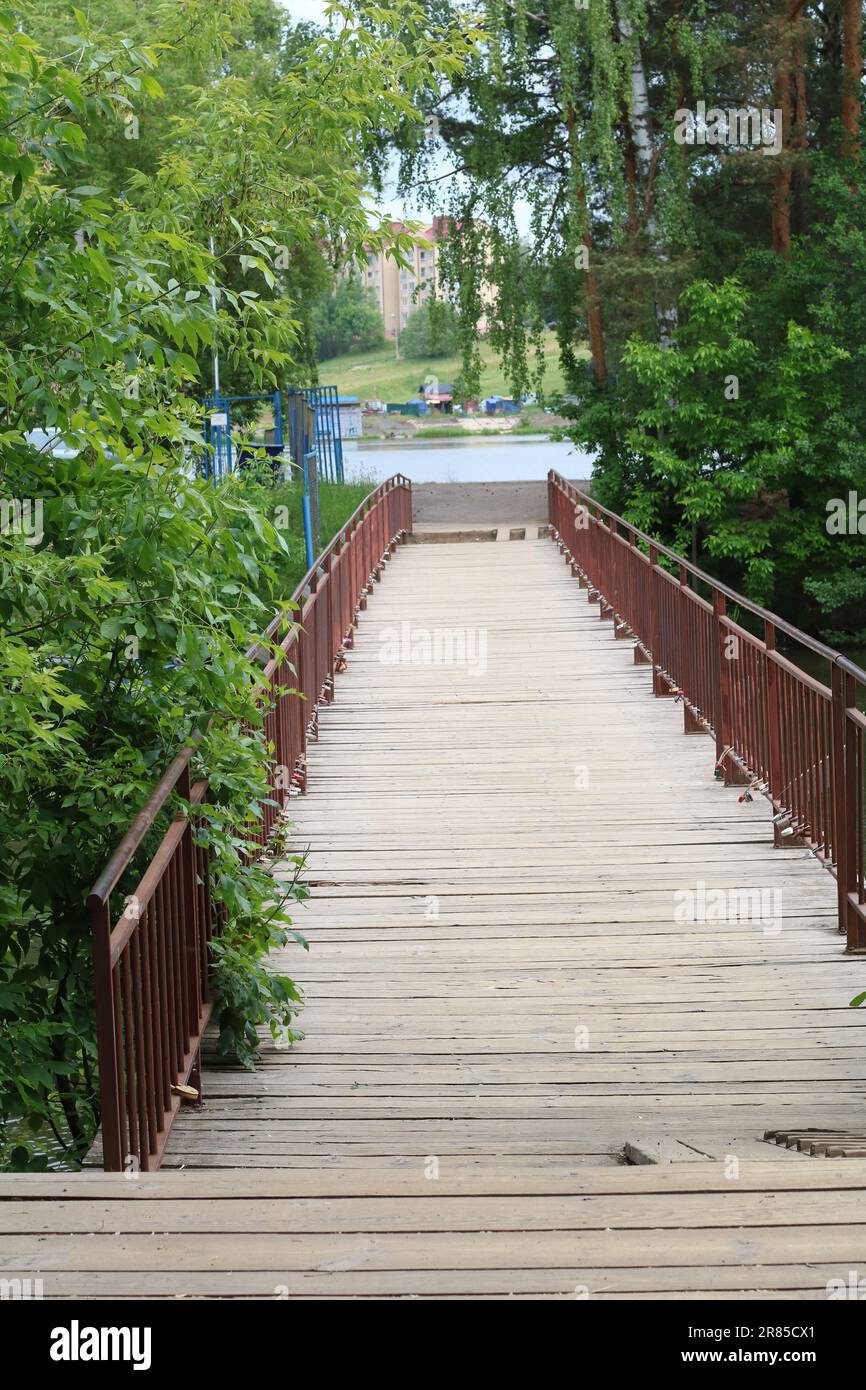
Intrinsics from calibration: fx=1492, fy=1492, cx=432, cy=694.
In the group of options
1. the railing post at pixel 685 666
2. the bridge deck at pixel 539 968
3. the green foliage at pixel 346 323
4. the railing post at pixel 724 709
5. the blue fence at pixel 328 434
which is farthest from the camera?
the green foliage at pixel 346 323

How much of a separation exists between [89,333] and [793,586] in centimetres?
2678

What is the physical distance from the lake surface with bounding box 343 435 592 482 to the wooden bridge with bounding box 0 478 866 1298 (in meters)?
23.0

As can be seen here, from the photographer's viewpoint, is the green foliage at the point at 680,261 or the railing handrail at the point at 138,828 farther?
the green foliage at the point at 680,261

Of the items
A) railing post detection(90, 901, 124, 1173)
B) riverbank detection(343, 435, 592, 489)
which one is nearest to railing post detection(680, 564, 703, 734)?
railing post detection(90, 901, 124, 1173)

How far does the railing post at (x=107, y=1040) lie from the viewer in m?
3.56

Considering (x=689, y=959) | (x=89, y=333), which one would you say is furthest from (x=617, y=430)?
(x=89, y=333)

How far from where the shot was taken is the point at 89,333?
410 cm

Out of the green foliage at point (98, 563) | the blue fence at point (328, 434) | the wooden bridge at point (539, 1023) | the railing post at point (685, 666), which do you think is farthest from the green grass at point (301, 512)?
the green foliage at point (98, 563)

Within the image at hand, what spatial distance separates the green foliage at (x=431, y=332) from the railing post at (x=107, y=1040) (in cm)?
2362

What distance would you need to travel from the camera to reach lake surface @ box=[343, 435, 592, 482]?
1372 inches

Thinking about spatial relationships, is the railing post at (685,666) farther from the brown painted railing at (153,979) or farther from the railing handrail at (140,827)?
the railing handrail at (140,827)

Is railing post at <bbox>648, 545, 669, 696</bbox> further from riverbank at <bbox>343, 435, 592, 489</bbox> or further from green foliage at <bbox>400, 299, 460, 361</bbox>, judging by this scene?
riverbank at <bbox>343, 435, 592, 489</bbox>

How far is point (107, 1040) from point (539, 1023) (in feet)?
7.23

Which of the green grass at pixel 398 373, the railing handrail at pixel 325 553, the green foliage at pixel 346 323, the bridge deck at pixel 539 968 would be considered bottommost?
the bridge deck at pixel 539 968
